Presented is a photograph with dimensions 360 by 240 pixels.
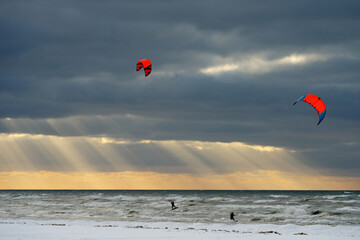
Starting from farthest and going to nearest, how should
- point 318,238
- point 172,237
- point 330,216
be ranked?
point 330,216 < point 318,238 < point 172,237

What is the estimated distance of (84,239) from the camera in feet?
63.0

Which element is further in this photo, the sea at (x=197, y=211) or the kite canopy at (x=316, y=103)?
the sea at (x=197, y=211)

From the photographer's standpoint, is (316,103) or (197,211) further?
(197,211)

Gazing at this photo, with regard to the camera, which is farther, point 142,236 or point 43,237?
point 142,236

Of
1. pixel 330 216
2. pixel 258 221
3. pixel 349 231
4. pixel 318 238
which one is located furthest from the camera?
pixel 330 216

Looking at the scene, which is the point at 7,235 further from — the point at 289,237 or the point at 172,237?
the point at 289,237

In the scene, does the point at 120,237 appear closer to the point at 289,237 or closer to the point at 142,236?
the point at 142,236

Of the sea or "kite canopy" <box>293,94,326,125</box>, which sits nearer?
"kite canopy" <box>293,94,326,125</box>

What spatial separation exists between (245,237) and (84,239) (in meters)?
7.67

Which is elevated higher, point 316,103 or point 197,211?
point 316,103

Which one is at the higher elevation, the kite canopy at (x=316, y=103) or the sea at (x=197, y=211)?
the kite canopy at (x=316, y=103)

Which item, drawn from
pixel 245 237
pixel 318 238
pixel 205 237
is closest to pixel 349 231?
pixel 318 238

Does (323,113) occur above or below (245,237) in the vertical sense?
above

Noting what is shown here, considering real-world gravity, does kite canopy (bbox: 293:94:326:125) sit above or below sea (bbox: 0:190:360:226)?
above
